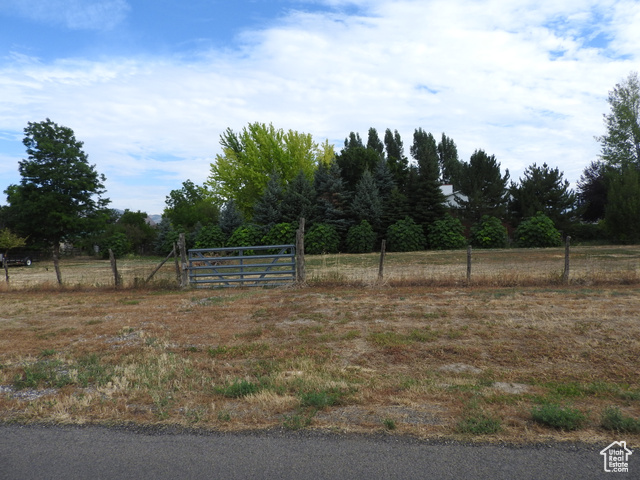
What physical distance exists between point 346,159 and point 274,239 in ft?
50.3

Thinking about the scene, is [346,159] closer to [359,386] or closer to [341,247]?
[341,247]

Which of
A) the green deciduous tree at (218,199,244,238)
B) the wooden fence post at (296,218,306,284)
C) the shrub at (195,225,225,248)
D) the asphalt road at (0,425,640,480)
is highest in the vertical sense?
the green deciduous tree at (218,199,244,238)

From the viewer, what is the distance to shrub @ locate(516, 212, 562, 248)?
121 feet

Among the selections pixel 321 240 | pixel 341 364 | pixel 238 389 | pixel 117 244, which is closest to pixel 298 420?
pixel 238 389

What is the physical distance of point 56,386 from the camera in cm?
581

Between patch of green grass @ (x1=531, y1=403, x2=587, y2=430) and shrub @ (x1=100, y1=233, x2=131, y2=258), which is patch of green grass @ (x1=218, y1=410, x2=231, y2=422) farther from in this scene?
shrub @ (x1=100, y1=233, x2=131, y2=258)

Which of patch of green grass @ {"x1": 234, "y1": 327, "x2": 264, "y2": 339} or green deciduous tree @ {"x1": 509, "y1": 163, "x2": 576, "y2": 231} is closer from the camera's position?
patch of green grass @ {"x1": 234, "y1": 327, "x2": 264, "y2": 339}

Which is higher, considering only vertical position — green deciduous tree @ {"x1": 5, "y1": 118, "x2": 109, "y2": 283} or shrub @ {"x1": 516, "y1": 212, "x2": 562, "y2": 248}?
green deciduous tree @ {"x1": 5, "y1": 118, "x2": 109, "y2": 283}

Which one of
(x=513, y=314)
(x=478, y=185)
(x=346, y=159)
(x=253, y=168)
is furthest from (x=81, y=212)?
(x=513, y=314)

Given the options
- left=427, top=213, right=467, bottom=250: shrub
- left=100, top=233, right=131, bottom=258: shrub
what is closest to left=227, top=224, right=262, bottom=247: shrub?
left=427, top=213, right=467, bottom=250: shrub

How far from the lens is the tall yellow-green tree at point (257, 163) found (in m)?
53.8

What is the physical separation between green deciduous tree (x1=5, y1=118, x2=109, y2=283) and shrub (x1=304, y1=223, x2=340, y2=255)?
26779 millimetres

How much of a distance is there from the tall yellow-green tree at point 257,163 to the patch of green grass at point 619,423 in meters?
49.8

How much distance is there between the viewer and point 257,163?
53469mm
